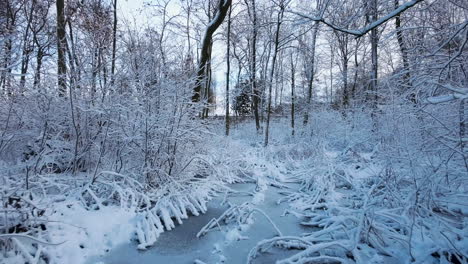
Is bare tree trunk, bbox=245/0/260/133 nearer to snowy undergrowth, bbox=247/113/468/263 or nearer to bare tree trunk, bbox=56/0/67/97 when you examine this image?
bare tree trunk, bbox=56/0/67/97

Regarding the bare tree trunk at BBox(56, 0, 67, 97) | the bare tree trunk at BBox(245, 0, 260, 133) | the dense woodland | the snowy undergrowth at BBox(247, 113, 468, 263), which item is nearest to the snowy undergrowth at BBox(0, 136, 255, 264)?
the dense woodland

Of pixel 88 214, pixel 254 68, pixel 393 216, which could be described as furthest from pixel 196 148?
pixel 254 68

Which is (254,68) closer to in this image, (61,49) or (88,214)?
(61,49)

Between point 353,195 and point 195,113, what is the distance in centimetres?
386

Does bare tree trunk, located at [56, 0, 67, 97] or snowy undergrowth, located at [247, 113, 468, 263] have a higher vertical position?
bare tree trunk, located at [56, 0, 67, 97]

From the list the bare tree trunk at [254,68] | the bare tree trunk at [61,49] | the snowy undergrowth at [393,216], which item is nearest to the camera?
the snowy undergrowth at [393,216]

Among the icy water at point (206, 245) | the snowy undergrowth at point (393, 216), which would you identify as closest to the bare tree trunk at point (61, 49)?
the icy water at point (206, 245)

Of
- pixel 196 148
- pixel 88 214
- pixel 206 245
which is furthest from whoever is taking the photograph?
pixel 196 148

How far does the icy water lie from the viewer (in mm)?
2877

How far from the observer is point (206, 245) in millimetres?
3234

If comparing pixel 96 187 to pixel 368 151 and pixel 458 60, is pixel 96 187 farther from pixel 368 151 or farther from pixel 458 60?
pixel 368 151

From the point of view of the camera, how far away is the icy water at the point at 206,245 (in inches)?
113

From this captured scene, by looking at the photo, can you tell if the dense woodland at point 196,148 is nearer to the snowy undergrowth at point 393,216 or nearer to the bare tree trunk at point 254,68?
the snowy undergrowth at point 393,216

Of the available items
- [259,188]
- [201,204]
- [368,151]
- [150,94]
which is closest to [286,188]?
[259,188]
